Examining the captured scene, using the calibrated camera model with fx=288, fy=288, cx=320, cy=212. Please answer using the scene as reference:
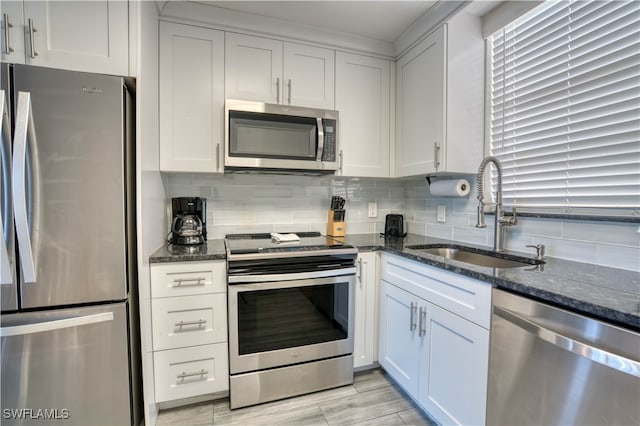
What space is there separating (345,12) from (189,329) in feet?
6.99

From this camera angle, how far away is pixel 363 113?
2.21 meters

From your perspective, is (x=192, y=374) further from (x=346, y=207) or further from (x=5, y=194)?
(x=346, y=207)

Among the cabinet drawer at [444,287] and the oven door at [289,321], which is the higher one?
the cabinet drawer at [444,287]

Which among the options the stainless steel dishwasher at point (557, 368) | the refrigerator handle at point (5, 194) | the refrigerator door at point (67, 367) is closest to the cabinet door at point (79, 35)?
the refrigerator handle at point (5, 194)

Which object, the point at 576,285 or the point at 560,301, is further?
the point at 576,285

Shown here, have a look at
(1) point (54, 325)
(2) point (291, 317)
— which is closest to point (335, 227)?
(2) point (291, 317)

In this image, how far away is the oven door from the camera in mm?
1631

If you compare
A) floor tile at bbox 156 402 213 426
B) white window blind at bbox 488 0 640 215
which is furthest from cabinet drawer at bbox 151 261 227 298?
white window blind at bbox 488 0 640 215

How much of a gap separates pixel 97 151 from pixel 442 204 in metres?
2.13

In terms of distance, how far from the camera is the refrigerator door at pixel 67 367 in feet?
3.88

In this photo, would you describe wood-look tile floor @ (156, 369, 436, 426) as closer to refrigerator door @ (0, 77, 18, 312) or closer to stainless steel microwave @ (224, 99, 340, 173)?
refrigerator door @ (0, 77, 18, 312)

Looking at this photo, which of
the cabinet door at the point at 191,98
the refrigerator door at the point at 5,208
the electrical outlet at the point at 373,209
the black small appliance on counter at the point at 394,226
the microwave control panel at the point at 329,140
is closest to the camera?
the refrigerator door at the point at 5,208

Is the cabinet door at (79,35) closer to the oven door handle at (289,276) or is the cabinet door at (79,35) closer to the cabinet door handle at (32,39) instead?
the cabinet door handle at (32,39)

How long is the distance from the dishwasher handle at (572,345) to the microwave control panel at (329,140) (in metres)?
1.33
